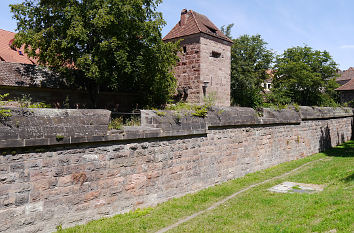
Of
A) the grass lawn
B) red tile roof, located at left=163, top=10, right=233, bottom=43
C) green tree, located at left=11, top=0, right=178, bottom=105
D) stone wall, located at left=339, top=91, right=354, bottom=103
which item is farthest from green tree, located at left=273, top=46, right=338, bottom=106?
the grass lawn

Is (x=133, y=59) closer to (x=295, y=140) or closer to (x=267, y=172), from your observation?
(x=267, y=172)

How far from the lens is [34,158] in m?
5.33

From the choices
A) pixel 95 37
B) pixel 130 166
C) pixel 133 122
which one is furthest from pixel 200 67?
pixel 130 166

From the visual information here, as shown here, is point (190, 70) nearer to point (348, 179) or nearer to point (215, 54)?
point (215, 54)

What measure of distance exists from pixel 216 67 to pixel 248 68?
17.6 m

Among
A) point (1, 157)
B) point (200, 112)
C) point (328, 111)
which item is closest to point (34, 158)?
point (1, 157)

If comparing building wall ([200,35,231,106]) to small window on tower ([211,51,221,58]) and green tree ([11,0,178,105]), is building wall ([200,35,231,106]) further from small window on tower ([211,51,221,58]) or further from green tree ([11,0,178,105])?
green tree ([11,0,178,105])

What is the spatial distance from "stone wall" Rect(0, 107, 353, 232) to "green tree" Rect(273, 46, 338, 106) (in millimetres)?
27713

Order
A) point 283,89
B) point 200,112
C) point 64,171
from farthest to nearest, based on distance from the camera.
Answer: point 283,89 < point 200,112 < point 64,171

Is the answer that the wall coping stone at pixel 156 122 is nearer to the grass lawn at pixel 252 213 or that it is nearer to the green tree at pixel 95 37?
the grass lawn at pixel 252 213

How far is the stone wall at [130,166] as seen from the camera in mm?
5246

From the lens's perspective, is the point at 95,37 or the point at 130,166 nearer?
the point at 130,166

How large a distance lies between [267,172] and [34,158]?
28.2 ft

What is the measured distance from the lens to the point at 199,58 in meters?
20.9
